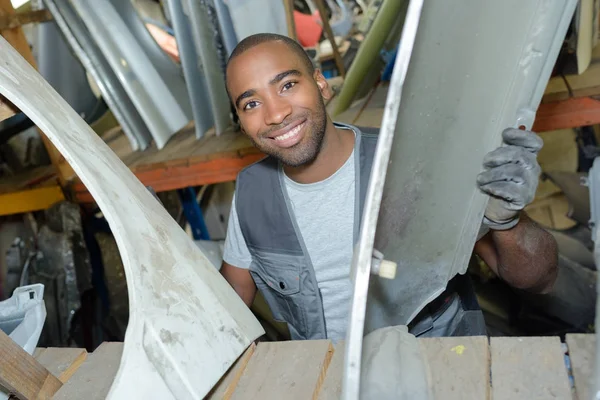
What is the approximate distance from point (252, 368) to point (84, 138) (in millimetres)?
502

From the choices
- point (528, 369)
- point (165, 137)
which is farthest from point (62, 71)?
point (528, 369)

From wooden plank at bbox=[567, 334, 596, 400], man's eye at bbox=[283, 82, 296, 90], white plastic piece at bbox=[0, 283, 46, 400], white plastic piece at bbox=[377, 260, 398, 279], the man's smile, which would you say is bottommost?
wooden plank at bbox=[567, 334, 596, 400]

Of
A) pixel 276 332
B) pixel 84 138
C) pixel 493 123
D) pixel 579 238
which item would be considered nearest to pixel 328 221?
pixel 493 123

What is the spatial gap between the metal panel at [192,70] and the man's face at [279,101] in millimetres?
1199

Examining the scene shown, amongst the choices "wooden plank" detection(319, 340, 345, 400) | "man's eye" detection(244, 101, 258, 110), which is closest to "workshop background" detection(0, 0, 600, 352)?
"man's eye" detection(244, 101, 258, 110)

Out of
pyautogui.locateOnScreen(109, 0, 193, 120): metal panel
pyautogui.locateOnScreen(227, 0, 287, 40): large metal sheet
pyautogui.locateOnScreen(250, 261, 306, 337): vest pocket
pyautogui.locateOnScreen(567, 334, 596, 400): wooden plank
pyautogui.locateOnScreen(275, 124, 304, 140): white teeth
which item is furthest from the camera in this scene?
pyautogui.locateOnScreen(109, 0, 193, 120): metal panel

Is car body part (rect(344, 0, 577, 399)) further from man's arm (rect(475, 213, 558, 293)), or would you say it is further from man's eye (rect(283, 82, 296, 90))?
man's eye (rect(283, 82, 296, 90))

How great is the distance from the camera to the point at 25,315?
3.76ft

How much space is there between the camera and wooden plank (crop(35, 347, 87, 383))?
1.12 meters

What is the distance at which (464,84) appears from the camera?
917mm

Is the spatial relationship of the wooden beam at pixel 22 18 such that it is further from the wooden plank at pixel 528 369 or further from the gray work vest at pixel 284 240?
the wooden plank at pixel 528 369

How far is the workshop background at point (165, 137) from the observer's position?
223 cm

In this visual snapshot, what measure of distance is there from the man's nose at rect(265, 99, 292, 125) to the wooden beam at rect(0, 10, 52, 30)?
144 centimetres

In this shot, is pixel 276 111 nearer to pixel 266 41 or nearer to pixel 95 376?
pixel 266 41
